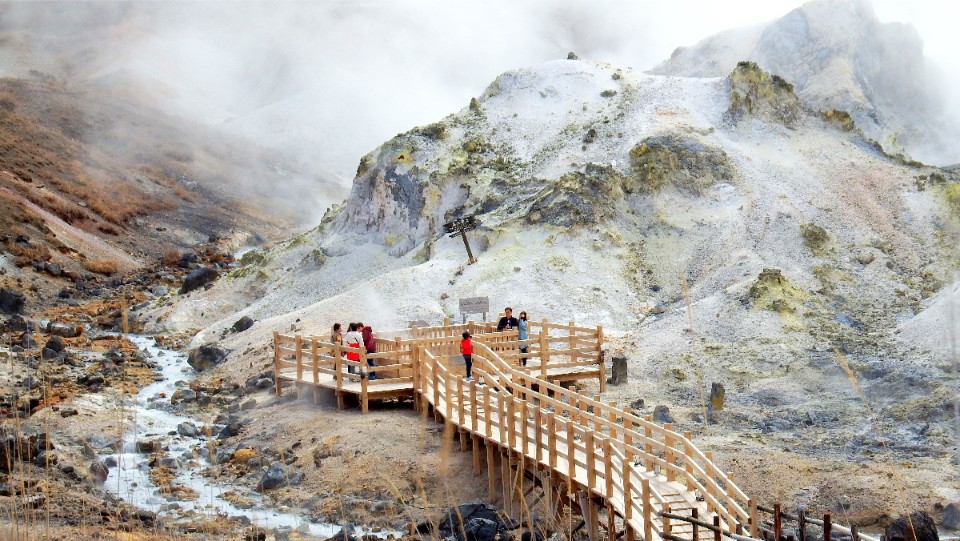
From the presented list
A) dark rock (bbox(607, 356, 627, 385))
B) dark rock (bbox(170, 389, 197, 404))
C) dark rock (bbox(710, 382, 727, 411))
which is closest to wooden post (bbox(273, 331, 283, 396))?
dark rock (bbox(170, 389, 197, 404))

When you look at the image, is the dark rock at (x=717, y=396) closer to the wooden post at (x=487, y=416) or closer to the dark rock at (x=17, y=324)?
the wooden post at (x=487, y=416)

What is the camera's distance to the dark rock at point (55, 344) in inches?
1231

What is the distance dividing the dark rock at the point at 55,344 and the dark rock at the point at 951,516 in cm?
2333

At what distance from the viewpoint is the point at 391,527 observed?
17.7m

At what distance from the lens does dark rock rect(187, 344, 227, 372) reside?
3206cm

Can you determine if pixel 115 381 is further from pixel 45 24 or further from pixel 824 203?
pixel 45 24

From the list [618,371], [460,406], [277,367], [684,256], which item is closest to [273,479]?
[460,406]

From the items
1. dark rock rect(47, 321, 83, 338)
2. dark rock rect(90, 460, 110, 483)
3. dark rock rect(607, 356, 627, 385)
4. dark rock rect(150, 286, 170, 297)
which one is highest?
dark rock rect(150, 286, 170, 297)

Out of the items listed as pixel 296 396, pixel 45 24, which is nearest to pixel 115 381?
pixel 296 396

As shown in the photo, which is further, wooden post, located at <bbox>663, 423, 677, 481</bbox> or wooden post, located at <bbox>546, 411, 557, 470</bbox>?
wooden post, located at <bbox>546, 411, 557, 470</bbox>

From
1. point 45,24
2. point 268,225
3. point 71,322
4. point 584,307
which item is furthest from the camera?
point 45,24

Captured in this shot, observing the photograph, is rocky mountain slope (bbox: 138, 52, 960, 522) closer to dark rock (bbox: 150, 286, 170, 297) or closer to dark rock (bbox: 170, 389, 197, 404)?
dark rock (bbox: 170, 389, 197, 404)

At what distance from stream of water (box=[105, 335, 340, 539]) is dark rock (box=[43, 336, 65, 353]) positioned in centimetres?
272

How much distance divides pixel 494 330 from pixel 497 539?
12.1 metres
